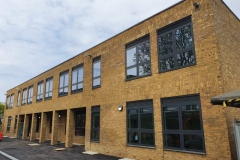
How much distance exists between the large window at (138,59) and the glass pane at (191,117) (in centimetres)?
261

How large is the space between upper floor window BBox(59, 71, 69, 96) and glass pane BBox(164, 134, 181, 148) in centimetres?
995

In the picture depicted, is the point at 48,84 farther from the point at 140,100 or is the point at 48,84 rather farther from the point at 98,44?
the point at 140,100

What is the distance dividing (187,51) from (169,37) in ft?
4.06

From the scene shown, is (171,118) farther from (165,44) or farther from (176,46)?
(165,44)

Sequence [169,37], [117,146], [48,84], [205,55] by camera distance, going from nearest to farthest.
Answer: [205,55] < [169,37] < [117,146] < [48,84]

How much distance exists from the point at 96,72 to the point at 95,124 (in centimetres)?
346

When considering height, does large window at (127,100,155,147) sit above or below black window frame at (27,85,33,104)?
below

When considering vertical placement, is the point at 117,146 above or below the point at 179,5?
below

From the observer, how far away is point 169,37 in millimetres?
8734

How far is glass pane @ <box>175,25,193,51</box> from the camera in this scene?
795 cm

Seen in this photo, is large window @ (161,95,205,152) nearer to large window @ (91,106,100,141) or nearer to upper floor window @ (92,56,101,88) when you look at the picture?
large window @ (91,106,100,141)

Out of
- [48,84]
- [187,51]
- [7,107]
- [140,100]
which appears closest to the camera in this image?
[187,51]

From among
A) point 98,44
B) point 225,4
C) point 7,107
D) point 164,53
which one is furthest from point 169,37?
point 7,107

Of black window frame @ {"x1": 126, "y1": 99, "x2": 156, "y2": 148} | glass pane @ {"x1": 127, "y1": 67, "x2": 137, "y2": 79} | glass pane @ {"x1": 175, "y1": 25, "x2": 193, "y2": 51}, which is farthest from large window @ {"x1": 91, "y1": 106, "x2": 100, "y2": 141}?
glass pane @ {"x1": 175, "y1": 25, "x2": 193, "y2": 51}
